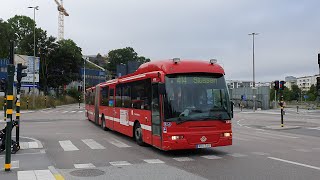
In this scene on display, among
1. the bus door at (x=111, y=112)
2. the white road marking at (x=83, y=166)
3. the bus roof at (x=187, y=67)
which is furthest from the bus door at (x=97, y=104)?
→ the white road marking at (x=83, y=166)

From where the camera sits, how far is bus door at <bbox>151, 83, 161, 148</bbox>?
12828mm

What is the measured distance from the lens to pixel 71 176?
9.39 m

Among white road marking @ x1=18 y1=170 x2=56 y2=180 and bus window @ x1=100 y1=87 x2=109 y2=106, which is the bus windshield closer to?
white road marking @ x1=18 y1=170 x2=56 y2=180

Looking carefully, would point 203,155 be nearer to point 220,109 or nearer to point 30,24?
point 220,109

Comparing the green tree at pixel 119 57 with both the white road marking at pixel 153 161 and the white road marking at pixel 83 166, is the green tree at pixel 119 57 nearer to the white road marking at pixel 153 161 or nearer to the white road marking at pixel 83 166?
the white road marking at pixel 153 161

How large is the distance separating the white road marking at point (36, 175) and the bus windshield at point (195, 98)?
415cm

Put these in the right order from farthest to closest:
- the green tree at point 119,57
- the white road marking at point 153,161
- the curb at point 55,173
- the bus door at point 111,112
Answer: the green tree at point 119,57
the bus door at point 111,112
the white road marking at point 153,161
the curb at point 55,173

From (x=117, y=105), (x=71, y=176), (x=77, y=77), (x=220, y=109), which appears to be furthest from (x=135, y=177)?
(x=77, y=77)

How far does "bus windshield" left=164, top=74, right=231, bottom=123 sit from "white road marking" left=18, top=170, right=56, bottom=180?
4.15m

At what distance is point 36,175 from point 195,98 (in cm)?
535

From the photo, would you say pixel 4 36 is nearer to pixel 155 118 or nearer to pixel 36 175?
pixel 155 118

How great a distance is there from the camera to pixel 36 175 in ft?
30.8

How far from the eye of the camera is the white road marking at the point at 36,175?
356 inches

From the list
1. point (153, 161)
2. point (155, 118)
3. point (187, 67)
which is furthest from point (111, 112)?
point (153, 161)
